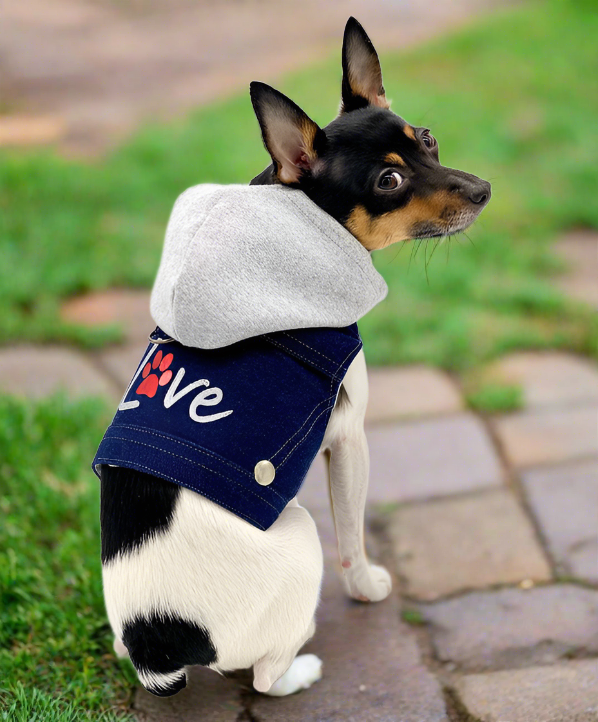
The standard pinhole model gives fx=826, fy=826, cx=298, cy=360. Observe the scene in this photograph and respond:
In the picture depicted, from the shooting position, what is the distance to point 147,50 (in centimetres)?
889

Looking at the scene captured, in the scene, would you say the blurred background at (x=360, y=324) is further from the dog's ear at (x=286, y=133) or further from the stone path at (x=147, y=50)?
the dog's ear at (x=286, y=133)

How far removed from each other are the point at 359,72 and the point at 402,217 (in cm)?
40

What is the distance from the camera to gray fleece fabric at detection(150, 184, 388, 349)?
5.83 feet

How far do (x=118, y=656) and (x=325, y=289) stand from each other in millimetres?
1125

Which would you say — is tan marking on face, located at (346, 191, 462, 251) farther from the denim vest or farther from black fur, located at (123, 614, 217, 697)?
black fur, located at (123, 614, 217, 697)

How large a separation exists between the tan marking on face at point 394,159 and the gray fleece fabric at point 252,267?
185mm

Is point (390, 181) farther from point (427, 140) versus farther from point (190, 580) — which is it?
point (190, 580)

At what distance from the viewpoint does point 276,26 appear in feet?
32.3

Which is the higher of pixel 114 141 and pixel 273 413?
pixel 273 413

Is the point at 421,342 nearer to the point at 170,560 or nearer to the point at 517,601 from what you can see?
the point at 517,601

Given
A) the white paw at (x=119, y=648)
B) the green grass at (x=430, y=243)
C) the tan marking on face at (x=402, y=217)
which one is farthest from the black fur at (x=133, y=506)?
the green grass at (x=430, y=243)

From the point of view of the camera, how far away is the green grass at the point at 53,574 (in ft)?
6.93

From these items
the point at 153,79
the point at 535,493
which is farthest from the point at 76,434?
the point at 153,79

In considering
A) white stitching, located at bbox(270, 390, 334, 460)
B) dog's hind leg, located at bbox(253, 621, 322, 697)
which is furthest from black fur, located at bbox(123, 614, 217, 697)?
white stitching, located at bbox(270, 390, 334, 460)
